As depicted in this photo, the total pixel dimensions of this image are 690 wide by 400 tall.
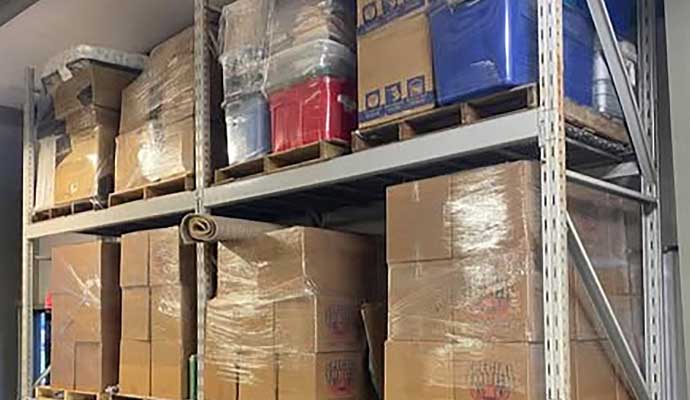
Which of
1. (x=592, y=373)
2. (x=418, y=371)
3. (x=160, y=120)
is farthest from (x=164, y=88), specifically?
(x=592, y=373)

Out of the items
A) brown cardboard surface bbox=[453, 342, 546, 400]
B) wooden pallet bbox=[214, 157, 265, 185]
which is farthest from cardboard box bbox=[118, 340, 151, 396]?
brown cardboard surface bbox=[453, 342, 546, 400]

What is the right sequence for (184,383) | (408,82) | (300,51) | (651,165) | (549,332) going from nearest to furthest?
1. (549,332)
2. (408,82)
3. (651,165)
4. (300,51)
5. (184,383)

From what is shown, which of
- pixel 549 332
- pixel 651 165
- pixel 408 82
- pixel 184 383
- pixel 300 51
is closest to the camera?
pixel 549 332

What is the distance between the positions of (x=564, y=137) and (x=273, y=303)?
1.57m

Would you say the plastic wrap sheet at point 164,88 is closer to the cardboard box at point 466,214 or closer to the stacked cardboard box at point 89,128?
the stacked cardboard box at point 89,128

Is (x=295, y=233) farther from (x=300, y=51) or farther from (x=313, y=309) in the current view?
(x=300, y=51)

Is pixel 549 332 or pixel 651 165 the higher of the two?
pixel 651 165

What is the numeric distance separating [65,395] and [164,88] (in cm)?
203

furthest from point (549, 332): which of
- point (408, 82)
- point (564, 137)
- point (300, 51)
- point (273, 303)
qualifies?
point (300, 51)

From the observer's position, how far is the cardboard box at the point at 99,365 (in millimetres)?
4732

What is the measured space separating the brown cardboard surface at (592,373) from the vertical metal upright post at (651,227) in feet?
1.07

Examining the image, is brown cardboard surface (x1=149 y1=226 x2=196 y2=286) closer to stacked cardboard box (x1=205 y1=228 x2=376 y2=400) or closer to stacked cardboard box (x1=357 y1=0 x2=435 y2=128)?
stacked cardboard box (x1=205 y1=228 x2=376 y2=400)

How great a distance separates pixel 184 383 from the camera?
4.22 meters

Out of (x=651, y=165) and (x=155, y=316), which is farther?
(x=155, y=316)
